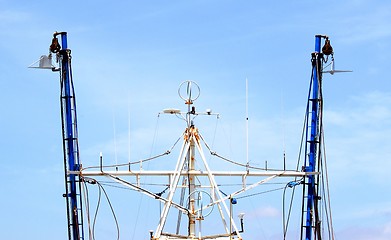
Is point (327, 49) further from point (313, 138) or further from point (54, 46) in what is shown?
point (54, 46)

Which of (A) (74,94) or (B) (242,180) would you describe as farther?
(A) (74,94)

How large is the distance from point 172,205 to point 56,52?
10461 millimetres

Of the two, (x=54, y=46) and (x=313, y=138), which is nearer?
(x=54, y=46)

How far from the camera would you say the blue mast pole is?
5872 centimetres

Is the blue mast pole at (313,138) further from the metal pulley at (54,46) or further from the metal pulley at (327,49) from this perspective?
the metal pulley at (54,46)

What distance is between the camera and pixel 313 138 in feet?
196

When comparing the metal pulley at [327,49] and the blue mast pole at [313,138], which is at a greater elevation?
the metal pulley at [327,49]

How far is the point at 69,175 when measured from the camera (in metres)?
57.4

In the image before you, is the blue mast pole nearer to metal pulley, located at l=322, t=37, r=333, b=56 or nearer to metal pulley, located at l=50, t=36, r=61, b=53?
metal pulley, located at l=322, t=37, r=333, b=56

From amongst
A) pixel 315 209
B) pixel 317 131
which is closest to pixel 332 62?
pixel 317 131

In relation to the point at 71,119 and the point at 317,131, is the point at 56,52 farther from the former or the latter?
the point at 317,131

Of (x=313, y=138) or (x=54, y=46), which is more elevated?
(x=54, y=46)

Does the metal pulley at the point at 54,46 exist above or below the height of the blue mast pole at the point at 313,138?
above

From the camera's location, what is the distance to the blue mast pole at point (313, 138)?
5872 cm
